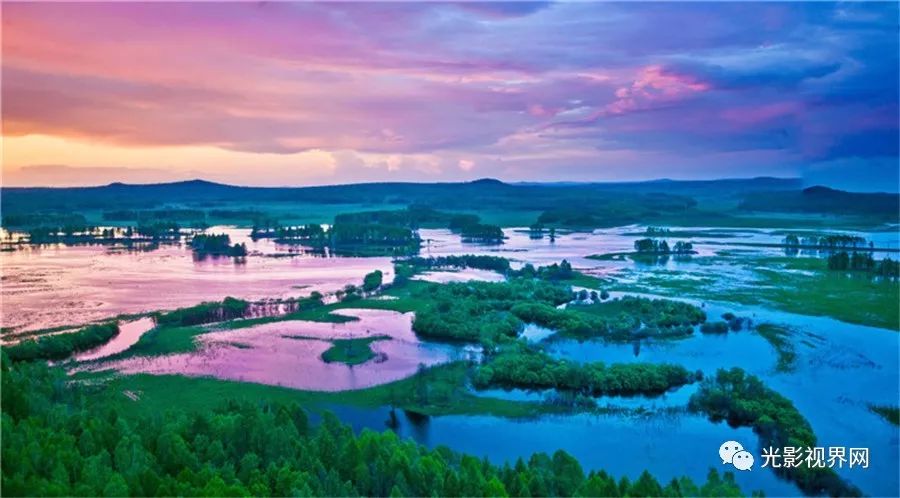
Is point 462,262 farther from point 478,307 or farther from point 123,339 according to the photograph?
point 123,339

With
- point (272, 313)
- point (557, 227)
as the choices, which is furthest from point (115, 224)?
point (272, 313)

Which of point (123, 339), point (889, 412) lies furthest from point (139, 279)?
point (889, 412)

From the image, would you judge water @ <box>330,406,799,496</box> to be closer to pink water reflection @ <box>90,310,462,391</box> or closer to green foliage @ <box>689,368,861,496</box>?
green foliage @ <box>689,368,861,496</box>

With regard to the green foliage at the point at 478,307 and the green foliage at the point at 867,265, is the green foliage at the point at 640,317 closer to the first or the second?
the green foliage at the point at 478,307

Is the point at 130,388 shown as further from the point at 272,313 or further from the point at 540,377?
the point at 540,377

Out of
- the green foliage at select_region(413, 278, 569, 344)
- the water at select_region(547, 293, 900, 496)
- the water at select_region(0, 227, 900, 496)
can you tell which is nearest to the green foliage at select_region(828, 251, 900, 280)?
the water at select_region(0, 227, 900, 496)
